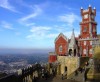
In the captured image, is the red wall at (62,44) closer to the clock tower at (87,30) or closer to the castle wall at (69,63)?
the clock tower at (87,30)

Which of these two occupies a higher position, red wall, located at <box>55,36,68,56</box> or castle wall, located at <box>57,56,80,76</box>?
red wall, located at <box>55,36,68,56</box>

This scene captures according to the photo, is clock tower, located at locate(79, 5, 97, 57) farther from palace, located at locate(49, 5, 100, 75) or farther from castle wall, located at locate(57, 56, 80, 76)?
castle wall, located at locate(57, 56, 80, 76)

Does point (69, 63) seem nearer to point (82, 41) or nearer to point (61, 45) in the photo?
point (82, 41)

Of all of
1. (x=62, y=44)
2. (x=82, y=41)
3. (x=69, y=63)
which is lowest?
(x=69, y=63)

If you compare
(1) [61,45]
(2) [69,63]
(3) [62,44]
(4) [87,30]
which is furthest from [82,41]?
(2) [69,63]

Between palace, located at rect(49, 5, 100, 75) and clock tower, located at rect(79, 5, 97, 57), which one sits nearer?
palace, located at rect(49, 5, 100, 75)

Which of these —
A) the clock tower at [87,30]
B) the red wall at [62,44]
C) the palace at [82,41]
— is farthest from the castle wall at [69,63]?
the clock tower at [87,30]

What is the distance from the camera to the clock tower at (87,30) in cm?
6781

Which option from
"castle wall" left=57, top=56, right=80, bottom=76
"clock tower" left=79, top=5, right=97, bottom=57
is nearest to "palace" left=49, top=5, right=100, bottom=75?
"clock tower" left=79, top=5, right=97, bottom=57

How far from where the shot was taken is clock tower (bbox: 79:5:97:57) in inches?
2670

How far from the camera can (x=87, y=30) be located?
2724 inches

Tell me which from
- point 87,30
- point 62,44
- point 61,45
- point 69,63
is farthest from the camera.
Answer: point 61,45

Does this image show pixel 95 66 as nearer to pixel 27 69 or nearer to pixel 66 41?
pixel 27 69

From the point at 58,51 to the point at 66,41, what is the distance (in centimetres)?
421
